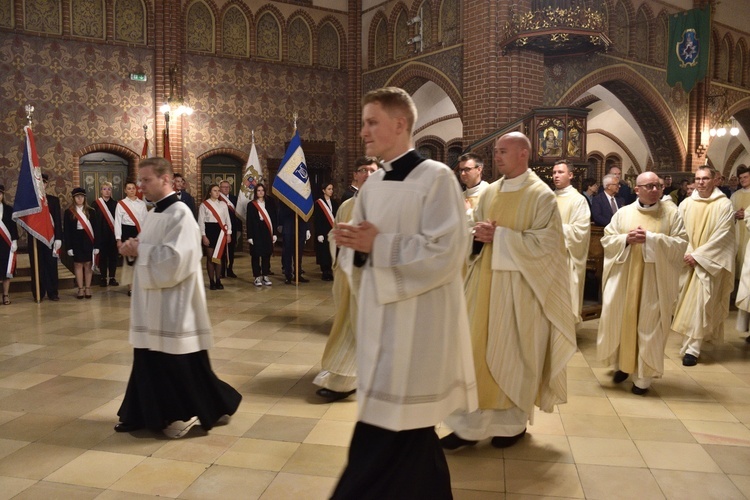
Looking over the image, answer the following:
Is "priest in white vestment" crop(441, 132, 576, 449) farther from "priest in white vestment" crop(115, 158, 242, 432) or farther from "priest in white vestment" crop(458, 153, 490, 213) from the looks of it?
"priest in white vestment" crop(115, 158, 242, 432)

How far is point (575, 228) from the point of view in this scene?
237 inches

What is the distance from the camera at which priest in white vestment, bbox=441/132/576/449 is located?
3609 millimetres

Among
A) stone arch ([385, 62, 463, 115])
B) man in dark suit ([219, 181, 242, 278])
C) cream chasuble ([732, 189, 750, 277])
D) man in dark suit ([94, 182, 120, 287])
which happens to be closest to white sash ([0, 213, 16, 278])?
man in dark suit ([94, 182, 120, 287])

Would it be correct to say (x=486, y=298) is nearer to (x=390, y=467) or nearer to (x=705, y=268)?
(x=390, y=467)

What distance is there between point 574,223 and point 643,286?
4.42 feet

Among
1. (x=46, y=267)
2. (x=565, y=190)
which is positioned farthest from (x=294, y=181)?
(x=565, y=190)

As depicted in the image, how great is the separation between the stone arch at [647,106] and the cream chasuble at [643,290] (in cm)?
794

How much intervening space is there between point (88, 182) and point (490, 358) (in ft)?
42.4

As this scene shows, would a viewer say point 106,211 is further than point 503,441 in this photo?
Yes

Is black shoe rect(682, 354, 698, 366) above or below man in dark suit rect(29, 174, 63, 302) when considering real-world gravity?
below

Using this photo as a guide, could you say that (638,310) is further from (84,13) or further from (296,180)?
(84,13)

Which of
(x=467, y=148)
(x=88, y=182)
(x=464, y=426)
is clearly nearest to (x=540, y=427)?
(x=464, y=426)

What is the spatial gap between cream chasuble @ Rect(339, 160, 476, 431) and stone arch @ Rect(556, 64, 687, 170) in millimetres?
10779

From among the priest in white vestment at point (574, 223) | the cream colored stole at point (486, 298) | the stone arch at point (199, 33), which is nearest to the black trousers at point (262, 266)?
the priest in white vestment at point (574, 223)
